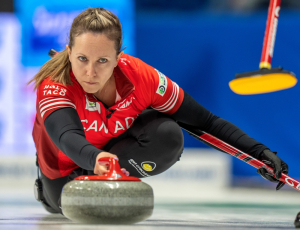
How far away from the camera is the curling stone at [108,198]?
46.6 inches

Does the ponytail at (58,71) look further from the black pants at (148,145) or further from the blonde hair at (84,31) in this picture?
the black pants at (148,145)

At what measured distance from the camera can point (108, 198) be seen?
1.18 metres

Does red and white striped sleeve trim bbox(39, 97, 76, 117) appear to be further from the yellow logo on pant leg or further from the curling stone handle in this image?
the yellow logo on pant leg

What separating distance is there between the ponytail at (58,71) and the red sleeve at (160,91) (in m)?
0.30

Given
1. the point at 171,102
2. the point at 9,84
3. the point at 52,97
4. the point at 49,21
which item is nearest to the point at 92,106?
the point at 52,97

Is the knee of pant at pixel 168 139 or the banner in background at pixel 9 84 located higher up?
the banner in background at pixel 9 84

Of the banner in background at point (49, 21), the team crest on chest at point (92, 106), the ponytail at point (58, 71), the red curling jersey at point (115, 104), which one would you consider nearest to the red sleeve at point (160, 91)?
the red curling jersey at point (115, 104)

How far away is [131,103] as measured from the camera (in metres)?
1.77

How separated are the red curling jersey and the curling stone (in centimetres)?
37

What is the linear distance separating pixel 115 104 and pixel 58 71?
26cm

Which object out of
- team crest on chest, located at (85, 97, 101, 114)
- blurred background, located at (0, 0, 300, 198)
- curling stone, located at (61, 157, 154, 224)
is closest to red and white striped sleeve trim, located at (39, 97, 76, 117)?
team crest on chest, located at (85, 97, 101, 114)

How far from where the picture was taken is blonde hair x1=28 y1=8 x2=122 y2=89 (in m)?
1.42

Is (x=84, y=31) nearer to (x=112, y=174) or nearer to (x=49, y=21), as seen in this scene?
(x=112, y=174)

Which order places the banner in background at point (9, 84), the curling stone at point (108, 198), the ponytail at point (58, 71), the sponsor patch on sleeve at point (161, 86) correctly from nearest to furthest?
the curling stone at point (108, 198), the ponytail at point (58, 71), the sponsor patch on sleeve at point (161, 86), the banner in background at point (9, 84)
